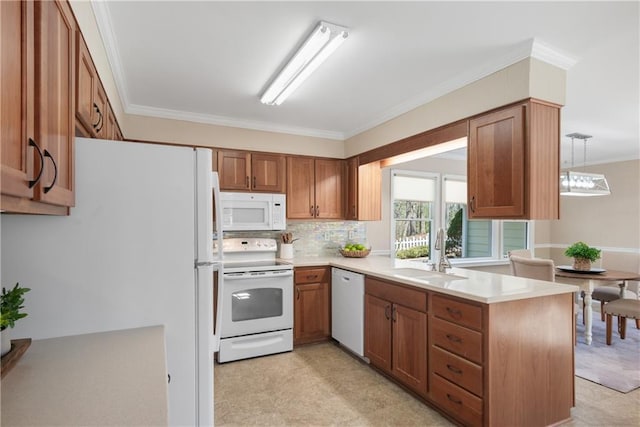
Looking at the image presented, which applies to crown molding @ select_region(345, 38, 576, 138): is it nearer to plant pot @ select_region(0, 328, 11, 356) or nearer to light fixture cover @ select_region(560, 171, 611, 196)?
light fixture cover @ select_region(560, 171, 611, 196)

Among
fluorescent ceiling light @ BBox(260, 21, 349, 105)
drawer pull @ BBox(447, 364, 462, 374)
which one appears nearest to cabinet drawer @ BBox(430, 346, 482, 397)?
drawer pull @ BBox(447, 364, 462, 374)

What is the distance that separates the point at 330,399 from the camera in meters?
2.57

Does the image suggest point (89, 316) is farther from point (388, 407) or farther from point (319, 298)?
point (319, 298)

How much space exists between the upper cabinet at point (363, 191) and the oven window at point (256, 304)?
4.66ft

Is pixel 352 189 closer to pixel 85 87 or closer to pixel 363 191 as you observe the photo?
pixel 363 191

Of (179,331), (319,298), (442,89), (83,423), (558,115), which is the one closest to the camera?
(83,423)

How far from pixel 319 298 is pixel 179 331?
2.32 metres

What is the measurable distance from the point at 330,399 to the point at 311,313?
1.19 metres

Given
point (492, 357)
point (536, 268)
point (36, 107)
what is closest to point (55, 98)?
point (36, 107)

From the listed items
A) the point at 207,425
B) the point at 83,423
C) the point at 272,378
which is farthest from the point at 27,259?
the point at 272,378

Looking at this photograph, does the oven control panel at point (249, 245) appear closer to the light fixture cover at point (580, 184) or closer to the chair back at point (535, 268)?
the chair back at point (535, 268)

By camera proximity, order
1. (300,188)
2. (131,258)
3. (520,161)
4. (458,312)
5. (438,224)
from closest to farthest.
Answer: (131,258) → (458,312) → (520,161) → (300,188) → (438,224)

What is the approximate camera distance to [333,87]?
9.55 ft

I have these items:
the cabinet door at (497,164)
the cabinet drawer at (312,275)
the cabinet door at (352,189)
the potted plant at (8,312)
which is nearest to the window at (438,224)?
the cabinet door at (352,189)
